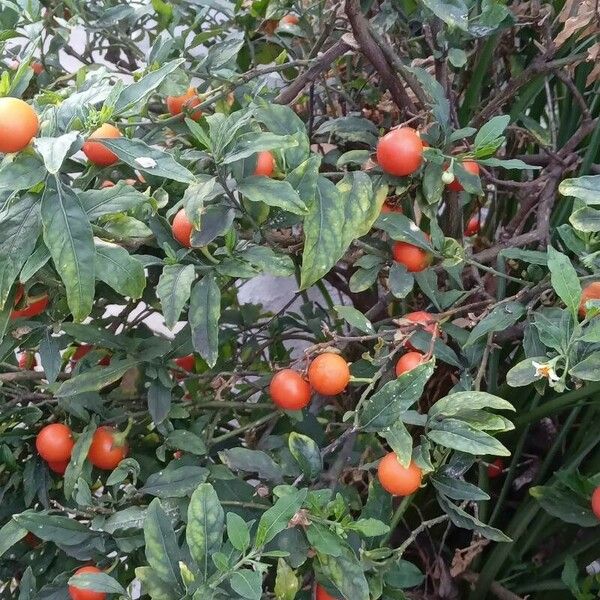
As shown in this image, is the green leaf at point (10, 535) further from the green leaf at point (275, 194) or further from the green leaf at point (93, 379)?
the green leaf at point (275, 194)

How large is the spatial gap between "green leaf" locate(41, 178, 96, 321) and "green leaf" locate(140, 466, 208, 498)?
20 cm

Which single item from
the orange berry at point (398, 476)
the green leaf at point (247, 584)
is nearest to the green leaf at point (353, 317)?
the orange berry at point (398, 476)

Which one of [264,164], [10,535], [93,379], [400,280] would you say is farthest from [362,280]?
[10,535]

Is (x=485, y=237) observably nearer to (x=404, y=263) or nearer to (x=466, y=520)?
(x=404, y=263)

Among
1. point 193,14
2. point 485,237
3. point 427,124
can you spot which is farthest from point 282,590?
point 193,14

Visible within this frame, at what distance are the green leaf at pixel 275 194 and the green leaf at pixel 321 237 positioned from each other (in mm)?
24

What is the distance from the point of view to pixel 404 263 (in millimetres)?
567

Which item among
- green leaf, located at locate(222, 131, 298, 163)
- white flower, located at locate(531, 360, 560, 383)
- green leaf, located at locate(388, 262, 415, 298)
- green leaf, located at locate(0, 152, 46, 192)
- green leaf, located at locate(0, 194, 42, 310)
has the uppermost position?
green leaf, located at locate(0, 152, 46, 192)

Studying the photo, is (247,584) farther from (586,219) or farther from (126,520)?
(586,219)

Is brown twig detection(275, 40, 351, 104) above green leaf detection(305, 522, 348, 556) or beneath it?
above

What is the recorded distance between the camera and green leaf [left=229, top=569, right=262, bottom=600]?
40cm

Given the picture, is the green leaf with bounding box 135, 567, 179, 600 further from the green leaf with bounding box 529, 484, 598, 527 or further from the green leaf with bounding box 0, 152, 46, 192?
the green leaf with bounding box 529, 484, 598, 527

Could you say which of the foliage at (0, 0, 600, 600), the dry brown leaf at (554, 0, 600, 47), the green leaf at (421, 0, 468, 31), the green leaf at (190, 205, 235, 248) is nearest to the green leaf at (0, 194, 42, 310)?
the foliage at (0, 0, 600, 600)

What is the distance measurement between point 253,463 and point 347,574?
0.12 meters
